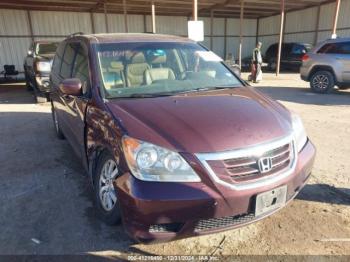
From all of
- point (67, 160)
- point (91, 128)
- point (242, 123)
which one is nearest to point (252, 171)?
point (242, 123)

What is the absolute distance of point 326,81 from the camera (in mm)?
10633

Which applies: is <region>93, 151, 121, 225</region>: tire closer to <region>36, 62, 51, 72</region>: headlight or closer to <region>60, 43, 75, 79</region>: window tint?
<region>60, 43, 75, 79</region>: window tint

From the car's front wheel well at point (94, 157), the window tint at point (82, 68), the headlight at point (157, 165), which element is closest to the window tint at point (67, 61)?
the window tint at point (82, 68)

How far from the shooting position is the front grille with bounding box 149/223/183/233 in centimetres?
225

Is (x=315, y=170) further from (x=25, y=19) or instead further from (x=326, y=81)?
(x=25, y=19)

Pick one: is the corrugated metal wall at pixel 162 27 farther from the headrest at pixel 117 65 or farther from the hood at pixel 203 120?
the hood at pixel 203 120

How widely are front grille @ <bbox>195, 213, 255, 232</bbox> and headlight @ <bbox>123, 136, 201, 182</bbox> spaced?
0.33 meters

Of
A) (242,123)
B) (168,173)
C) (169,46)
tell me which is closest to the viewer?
(168,173)

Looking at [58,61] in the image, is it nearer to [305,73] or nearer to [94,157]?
[94,157]

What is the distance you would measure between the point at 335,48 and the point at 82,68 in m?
9.31

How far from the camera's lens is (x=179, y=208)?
2.15 metres

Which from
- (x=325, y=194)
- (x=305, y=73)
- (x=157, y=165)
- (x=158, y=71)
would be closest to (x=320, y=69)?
(x=305, y=73)

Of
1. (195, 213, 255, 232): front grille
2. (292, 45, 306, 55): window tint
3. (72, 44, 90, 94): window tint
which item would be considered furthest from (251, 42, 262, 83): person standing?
(195, 213, 255, 232): front grille

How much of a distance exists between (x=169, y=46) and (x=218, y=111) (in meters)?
1.44
